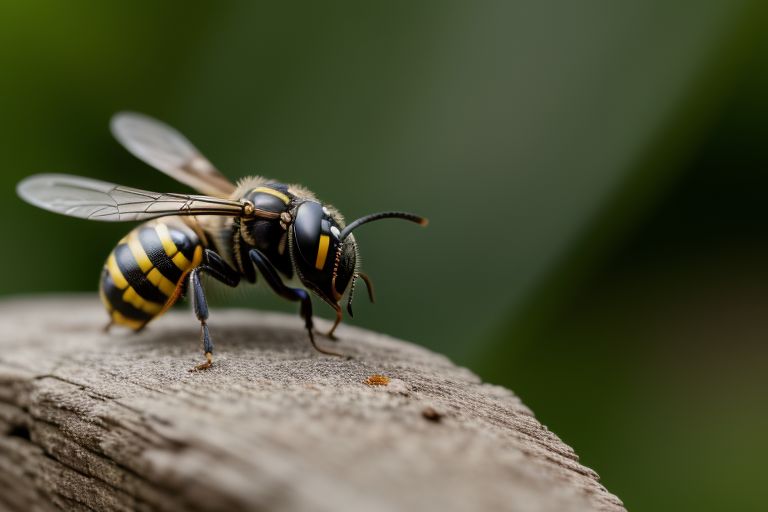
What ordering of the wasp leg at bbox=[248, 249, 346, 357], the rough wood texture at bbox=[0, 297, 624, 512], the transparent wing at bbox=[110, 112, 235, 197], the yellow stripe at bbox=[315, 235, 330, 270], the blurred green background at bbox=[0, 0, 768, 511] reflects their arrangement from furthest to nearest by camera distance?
the blurred green background at bbox=[0, 0, 768, 511] < the transparent wing at bbox=[110, 112, 235, 197] < the wasp leg at bbox=[248, 249, 346, 357] < the yellow stripe at bbox=[315, 235, 330, 270] < the rough wood texture at bbox=[0, 297, 624, 512]

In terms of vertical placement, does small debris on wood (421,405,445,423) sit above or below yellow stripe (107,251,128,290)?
above

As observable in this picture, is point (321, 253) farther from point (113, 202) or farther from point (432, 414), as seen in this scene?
point (432, 414)

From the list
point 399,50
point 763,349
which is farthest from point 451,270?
point 763,349

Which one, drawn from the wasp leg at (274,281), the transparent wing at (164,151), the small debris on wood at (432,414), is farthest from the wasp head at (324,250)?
the small debris on wood at (432,414)

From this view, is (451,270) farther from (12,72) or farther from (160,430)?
(160,430)

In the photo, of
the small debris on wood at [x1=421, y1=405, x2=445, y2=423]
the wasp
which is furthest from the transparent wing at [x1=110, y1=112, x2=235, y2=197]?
the small debris on wood at [x1=421, y1=405, x2=445, y2=423]

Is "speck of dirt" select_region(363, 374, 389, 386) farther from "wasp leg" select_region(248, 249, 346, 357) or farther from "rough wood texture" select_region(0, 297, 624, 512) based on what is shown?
"wasp leg" select_region(248, 249, 346, 357)

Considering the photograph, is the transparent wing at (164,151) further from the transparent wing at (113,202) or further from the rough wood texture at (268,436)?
the rough wood texture at (268,436)
